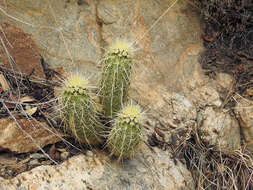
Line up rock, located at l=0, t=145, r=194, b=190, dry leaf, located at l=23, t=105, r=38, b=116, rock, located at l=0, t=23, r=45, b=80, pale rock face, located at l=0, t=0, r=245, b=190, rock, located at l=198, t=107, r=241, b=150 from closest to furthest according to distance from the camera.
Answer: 1. rock, located at l=0, t=145, r=194, b=190
2. dry leaf, located at l=23, t=105, r=38, b=116
3. rock, located at l=0, t=23, r=45, b=80
4. pale rock face, located at l=0, t=0, r=245, b=190
5. rock, located at l=198, t=107, r=241, b=150

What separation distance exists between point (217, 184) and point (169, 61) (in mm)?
1186

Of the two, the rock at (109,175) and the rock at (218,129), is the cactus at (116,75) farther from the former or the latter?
the rock at (218,129)

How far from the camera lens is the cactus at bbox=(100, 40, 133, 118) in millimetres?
1687

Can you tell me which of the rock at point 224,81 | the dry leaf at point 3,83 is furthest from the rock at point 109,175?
the rock at point 224,81

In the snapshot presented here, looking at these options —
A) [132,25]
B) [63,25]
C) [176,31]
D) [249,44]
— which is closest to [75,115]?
[63,25]

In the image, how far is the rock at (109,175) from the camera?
1549 mm

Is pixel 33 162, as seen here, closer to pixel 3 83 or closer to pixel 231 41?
pixel 3 83

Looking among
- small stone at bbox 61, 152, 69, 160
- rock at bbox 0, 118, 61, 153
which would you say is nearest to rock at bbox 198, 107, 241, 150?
small stone at bbox 61, 152, 69, 160

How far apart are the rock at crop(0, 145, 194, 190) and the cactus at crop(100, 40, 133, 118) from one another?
14.2 inches

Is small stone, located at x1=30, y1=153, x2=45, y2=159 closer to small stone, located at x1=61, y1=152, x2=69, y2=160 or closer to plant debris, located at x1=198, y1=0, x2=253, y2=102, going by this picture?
small stone, located at x1=61, y1=152, x2=69, y2=160

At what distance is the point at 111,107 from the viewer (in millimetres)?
1845

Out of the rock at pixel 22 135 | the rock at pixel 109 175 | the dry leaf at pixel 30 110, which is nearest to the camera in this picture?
the rock at pixel 109 175

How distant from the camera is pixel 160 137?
7.52ft

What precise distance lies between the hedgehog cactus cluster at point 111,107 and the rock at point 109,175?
12 cm
